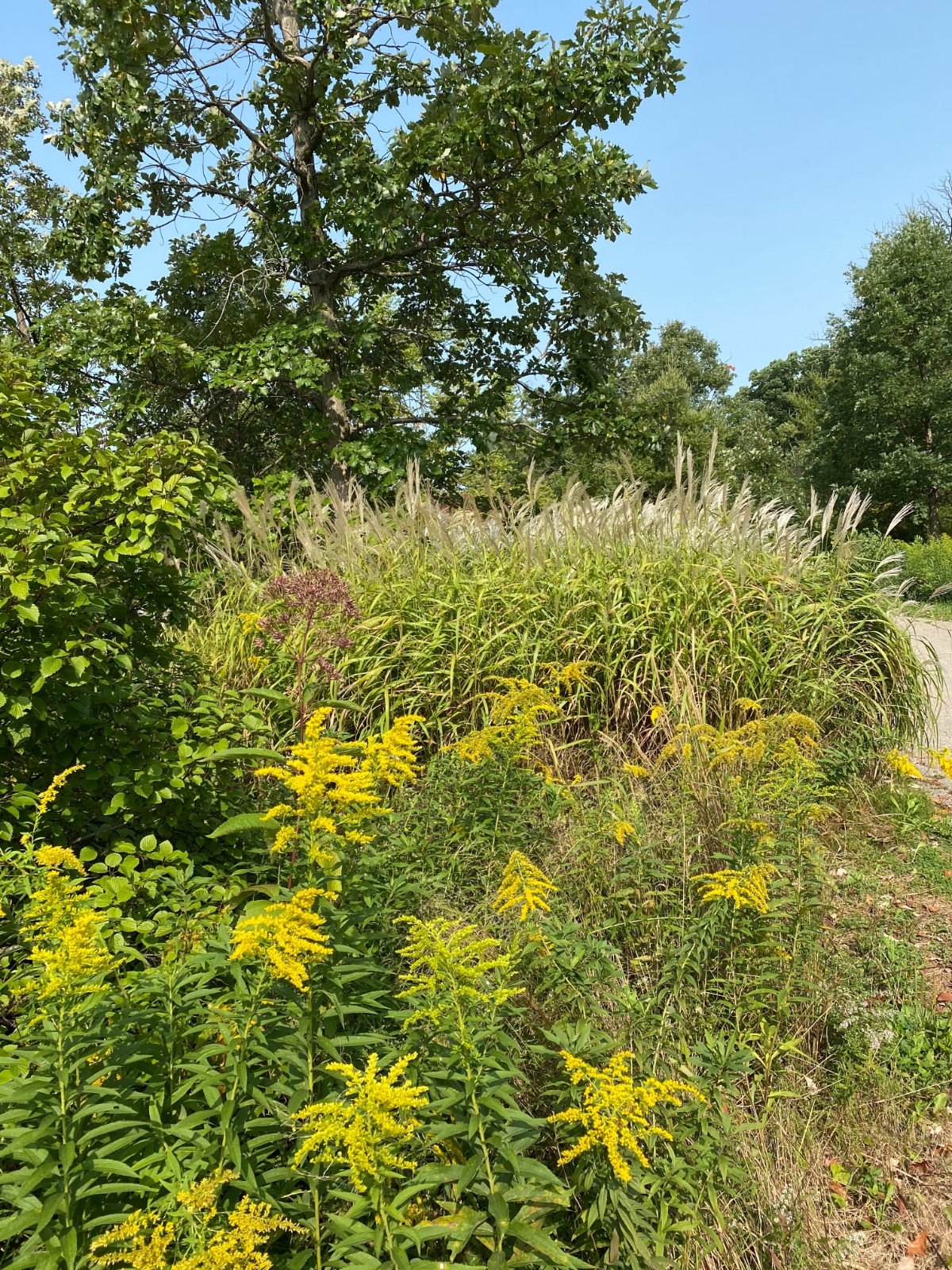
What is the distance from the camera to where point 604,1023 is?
222 centimetres

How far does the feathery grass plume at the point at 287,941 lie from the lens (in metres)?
1.46

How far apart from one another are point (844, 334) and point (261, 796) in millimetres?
22717

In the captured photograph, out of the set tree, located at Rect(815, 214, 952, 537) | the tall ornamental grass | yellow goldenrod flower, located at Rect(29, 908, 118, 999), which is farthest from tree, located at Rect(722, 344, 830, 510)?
yellow goldenrod flower, located at Rect(29, 908, 118, 999)

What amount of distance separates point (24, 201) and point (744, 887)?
19364 millimetres

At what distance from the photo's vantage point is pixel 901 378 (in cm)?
1861

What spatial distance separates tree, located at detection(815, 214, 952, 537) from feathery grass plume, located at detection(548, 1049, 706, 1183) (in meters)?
19.6

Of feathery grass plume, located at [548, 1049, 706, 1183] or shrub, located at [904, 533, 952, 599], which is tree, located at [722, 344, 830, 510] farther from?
feathery grass plume, located at [548, 1049, 706, 1183]

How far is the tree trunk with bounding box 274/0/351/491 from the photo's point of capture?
8.22 metres

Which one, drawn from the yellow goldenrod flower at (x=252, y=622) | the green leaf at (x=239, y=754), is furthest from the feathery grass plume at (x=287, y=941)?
the yellow goldenrod flower at (x=252, y=622)

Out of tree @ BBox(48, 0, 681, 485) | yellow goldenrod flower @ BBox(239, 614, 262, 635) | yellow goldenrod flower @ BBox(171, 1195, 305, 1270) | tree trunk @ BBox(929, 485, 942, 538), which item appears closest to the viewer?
yellow goldenrod flower @ BBox(171, 1195, 305, 1270)

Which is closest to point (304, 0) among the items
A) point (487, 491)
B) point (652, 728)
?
point (487, 491)

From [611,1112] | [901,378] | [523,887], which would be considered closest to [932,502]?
[901,378]

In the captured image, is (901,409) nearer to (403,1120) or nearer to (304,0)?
(304,0)

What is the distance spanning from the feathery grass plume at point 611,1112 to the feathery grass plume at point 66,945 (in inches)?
37.6
